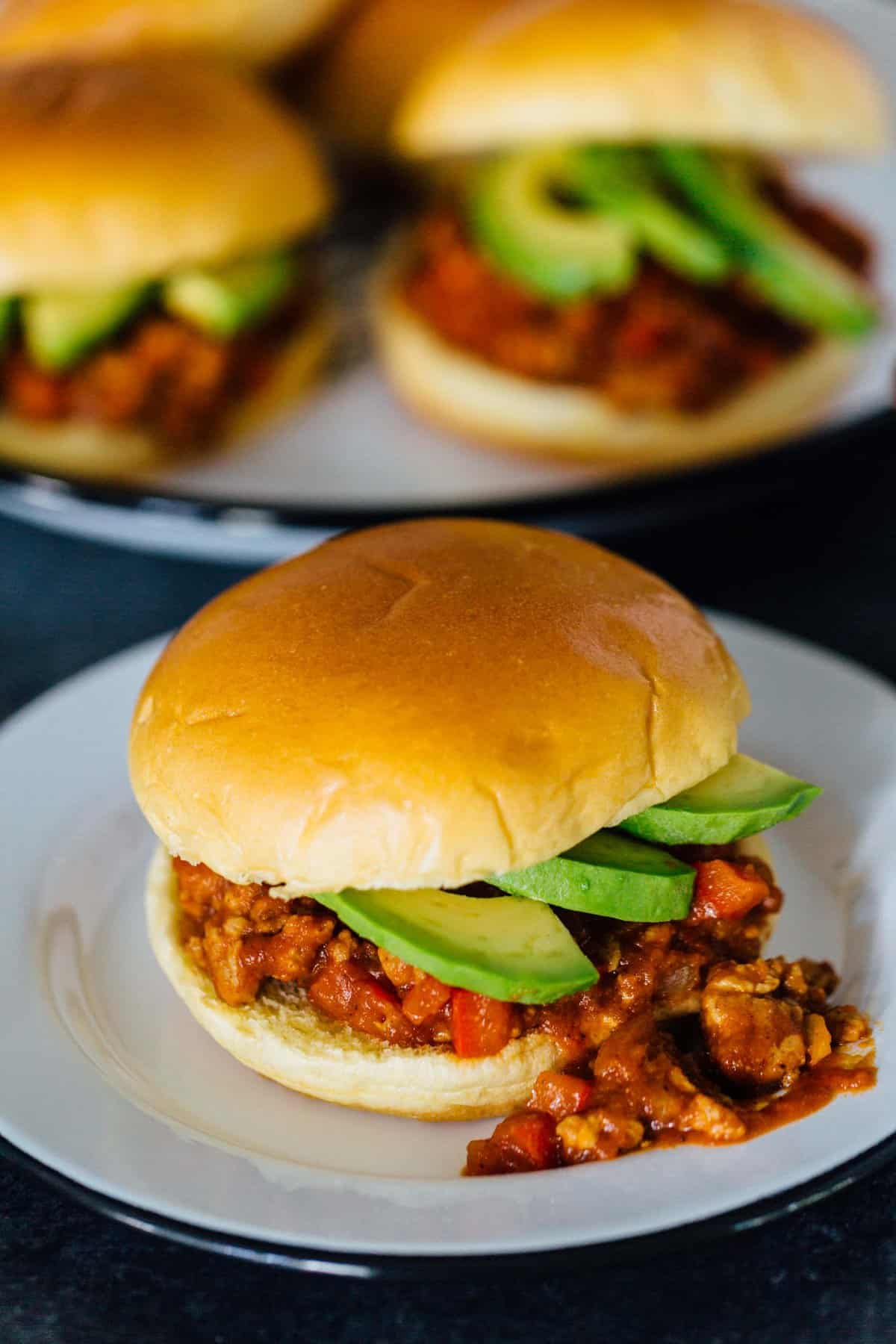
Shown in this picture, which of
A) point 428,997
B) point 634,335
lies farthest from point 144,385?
point 428,997

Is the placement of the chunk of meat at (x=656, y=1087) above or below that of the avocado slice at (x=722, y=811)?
below

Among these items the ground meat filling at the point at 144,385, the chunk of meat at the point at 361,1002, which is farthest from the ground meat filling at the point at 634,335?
the chunk of meat at the point at 361,1002

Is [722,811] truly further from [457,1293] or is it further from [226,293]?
[226,293]

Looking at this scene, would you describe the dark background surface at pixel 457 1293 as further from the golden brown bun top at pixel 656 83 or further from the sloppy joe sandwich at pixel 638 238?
the golden brown bun top at pixel 656 83

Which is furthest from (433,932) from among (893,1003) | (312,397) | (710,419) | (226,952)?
Result: (312,397)

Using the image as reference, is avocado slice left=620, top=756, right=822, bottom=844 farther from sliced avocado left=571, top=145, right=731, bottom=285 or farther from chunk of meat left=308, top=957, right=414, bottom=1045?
sliced avocado left=571, top=145, right=731, bottom=285

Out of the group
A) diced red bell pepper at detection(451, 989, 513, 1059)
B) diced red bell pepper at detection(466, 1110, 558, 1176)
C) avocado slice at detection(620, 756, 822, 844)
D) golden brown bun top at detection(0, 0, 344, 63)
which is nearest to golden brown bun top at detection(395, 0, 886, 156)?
golden brown bun top at detection(0, 0, 344, 63)

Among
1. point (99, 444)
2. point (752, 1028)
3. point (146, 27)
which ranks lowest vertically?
point (99, 444)
